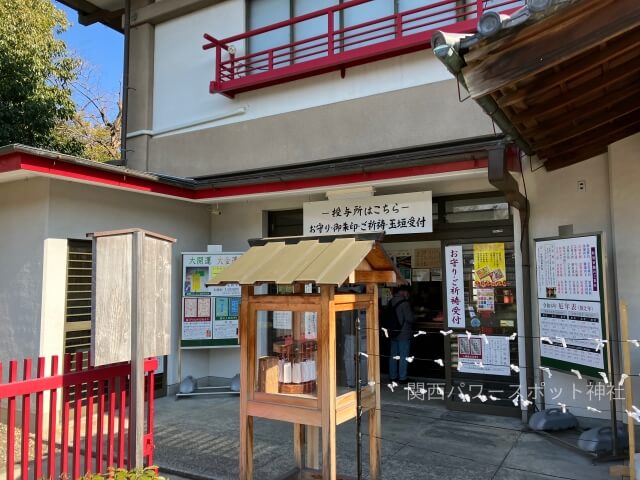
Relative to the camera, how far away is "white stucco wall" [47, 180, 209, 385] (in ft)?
21.7

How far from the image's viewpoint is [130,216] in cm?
755

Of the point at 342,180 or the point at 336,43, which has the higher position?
the point at 336,43

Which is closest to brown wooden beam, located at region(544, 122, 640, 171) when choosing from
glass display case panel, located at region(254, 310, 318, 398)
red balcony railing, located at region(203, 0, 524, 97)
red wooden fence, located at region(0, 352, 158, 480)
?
red balcony railing, located at region(203, 0, 524, 97)

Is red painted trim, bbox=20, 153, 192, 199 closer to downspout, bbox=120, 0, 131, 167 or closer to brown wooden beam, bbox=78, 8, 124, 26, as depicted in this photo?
downspout, bbox=120, 0, 131, 167

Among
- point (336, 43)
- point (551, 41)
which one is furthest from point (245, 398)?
point (336, 43)

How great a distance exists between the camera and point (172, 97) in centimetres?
977

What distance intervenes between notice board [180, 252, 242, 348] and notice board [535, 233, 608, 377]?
4.80 metres

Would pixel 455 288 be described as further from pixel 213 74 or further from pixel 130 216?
pixel 213 74

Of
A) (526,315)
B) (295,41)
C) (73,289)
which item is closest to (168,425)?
(73,289)

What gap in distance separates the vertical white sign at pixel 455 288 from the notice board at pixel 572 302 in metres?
1.10

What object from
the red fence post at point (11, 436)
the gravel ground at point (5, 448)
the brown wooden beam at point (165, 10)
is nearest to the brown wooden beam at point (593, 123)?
the red fence post at point (11, 436)

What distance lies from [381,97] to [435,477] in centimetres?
546

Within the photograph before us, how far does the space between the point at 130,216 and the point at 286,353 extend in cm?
469

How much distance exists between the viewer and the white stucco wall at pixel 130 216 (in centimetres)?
661
